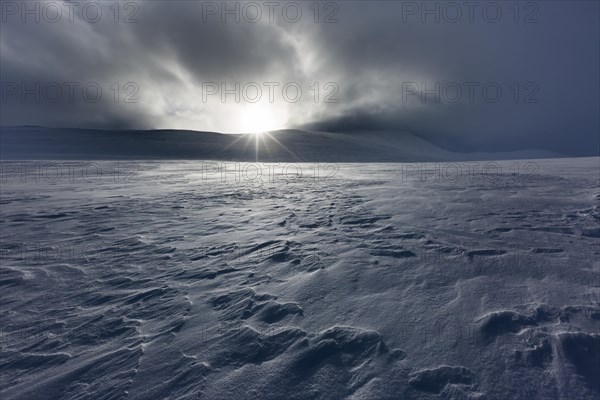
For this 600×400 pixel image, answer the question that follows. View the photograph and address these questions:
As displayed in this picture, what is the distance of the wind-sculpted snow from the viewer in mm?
1812

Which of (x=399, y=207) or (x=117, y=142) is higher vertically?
(x=117, y=142)

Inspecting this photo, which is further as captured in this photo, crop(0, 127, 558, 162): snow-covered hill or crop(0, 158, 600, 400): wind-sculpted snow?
crop(0, 127, 558, 162): snow-covered hill

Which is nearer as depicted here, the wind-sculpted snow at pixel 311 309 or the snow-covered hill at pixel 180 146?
the wind-sculpted snow at pixel 311 309

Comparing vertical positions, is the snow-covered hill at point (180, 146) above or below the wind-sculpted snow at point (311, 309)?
above

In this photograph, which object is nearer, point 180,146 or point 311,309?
point 311,309

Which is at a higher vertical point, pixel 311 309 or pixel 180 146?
pixel 180 146

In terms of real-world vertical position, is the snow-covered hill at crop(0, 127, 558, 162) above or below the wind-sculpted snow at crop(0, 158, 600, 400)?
above

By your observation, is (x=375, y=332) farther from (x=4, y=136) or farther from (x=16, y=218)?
(x=4, y=136)

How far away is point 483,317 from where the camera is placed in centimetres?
224

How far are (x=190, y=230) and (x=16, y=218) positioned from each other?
4382mm

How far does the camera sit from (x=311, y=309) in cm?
254

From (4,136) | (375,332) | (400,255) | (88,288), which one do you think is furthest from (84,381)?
(4,136)

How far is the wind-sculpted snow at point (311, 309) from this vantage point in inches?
71.3

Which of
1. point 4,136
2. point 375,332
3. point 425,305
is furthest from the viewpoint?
point 4,136
